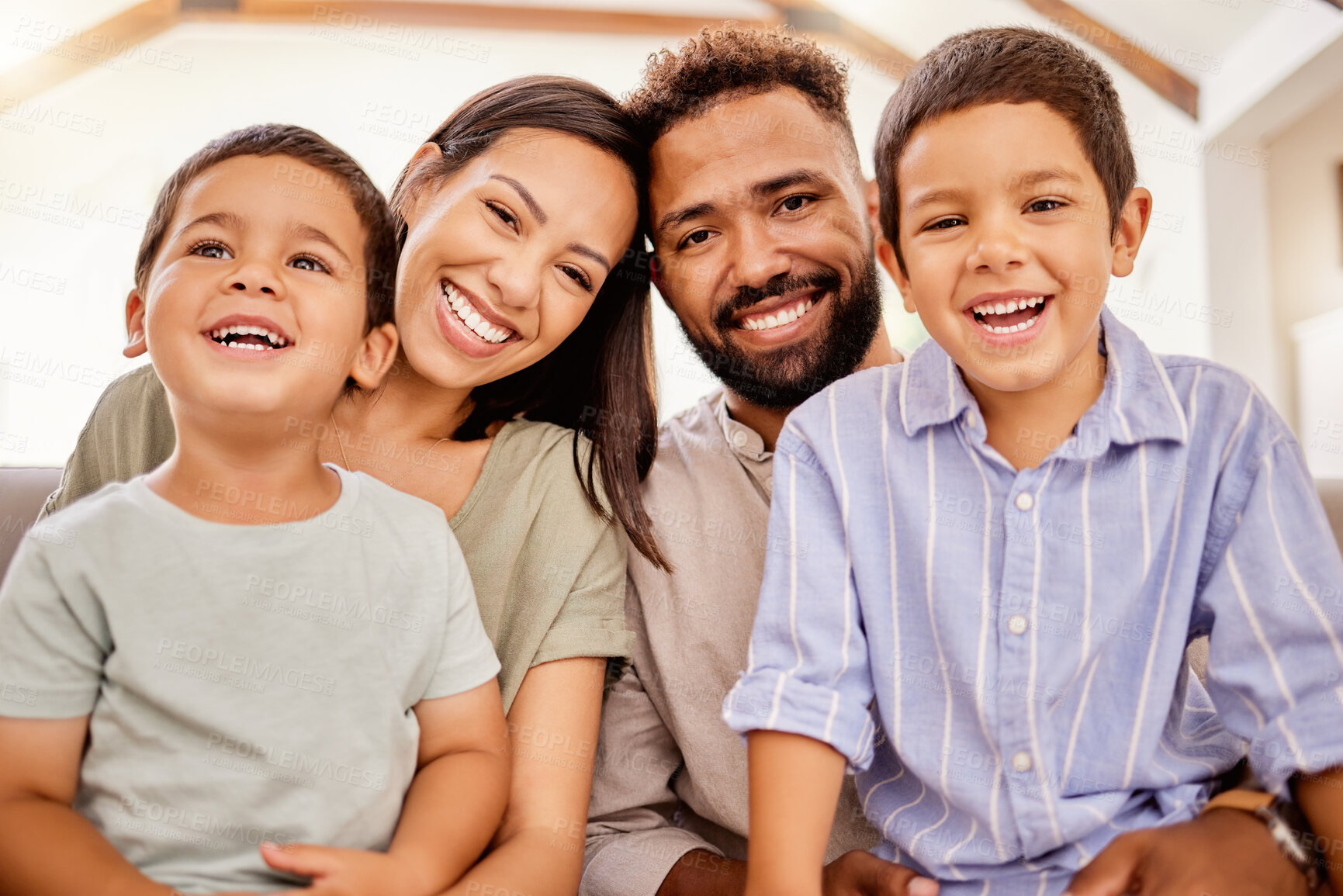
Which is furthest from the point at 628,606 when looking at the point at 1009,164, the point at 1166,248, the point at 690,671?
the point at 1166,248

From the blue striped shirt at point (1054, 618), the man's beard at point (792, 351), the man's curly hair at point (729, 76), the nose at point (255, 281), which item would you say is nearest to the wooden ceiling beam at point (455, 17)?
the man's curly hair at point (729, 76)

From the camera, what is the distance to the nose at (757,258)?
58.3 inches

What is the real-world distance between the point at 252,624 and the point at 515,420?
570 mm

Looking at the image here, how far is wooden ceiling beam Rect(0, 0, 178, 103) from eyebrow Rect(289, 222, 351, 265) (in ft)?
11.1

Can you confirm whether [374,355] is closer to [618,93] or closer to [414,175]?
[414,175]

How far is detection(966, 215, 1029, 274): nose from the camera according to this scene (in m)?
0.98

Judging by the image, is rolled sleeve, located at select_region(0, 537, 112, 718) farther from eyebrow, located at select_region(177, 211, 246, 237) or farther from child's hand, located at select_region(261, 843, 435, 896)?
eyebrow, located at select_region(177, 211, 246, 237)

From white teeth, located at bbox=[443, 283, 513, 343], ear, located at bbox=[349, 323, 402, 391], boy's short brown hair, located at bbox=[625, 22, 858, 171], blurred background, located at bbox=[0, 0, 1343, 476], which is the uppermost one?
blurred background, located at bbox=[0, 0, 1343, 476]

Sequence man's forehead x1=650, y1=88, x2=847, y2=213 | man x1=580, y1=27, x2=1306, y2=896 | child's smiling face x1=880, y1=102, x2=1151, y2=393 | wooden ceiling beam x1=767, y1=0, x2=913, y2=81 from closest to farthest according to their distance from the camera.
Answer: child's smiling face x1=880, y1=102, x2=1151, y2=393, man x1=580, y1=27, x2=1306, y2=896, man's forehead x1=650, y1=88, x2=847, y2=213, wooden ceiling beam x1=767, y1=0, x2=913, y2=81

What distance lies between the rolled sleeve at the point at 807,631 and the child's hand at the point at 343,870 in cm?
35

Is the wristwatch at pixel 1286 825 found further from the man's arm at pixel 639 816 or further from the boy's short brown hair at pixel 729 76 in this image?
the boy's short brown hair at pixel 729 76

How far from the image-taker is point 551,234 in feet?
4.09

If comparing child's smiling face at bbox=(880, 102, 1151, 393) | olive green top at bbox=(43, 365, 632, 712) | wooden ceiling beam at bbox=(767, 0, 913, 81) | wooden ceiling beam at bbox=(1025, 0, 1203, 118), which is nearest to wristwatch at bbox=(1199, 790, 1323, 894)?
child's smiling face at bbox=(880, 102, 1151, 393)

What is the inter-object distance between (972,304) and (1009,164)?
14cm
